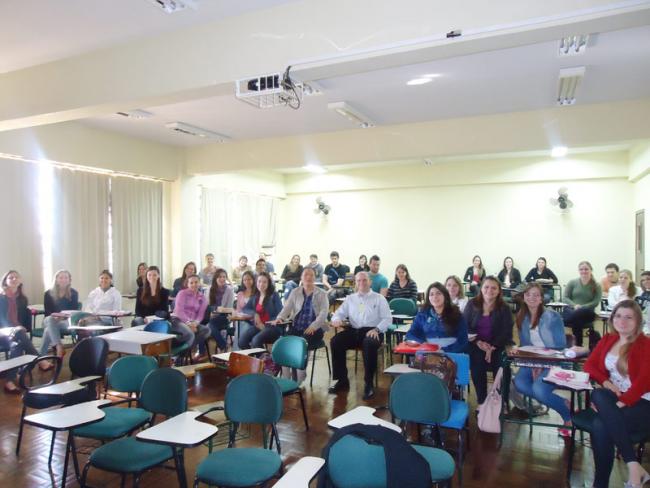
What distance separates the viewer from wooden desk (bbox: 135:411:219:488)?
2.35 metres

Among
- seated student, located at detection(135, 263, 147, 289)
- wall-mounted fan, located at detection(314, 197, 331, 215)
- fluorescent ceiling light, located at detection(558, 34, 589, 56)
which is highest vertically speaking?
fluorescent ceiling light, located at detection(558, 34, 589, 56)

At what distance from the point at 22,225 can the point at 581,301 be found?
816cm

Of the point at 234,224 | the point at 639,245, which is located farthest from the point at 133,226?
the point at 639,245

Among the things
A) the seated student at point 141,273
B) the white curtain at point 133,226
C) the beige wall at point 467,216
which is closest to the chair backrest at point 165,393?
the seated student at point 141,273

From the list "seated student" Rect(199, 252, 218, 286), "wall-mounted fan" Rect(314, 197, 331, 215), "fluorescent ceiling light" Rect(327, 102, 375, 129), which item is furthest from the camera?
"wall-mounted fan" Rect(314, 197, 331, 215)

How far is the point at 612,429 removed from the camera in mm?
2902

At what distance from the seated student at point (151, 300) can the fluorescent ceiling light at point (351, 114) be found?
331cm

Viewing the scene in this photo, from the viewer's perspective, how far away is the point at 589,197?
10484 mm

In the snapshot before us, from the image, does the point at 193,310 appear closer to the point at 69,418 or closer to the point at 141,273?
the point at 141,273

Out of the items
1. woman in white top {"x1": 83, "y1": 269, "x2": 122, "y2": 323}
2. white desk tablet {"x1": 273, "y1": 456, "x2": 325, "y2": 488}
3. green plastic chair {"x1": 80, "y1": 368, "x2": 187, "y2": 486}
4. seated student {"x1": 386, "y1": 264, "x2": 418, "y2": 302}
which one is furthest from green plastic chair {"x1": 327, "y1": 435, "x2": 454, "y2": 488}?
seated student {"x1": 386, "y1": 264, "x2": 418, "y2": 302}

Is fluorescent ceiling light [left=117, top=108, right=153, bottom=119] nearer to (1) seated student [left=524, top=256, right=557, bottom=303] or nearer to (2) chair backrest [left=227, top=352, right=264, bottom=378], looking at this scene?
(2) chair backrest [left=227, top=352, right=264, bottom=378]

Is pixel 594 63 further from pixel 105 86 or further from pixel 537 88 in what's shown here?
pixel 105 86

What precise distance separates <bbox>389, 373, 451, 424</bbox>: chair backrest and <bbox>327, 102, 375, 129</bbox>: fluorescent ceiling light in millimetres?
4251

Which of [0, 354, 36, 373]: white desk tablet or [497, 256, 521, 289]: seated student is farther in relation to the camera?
[497, 256, 521, 289]: seated student
